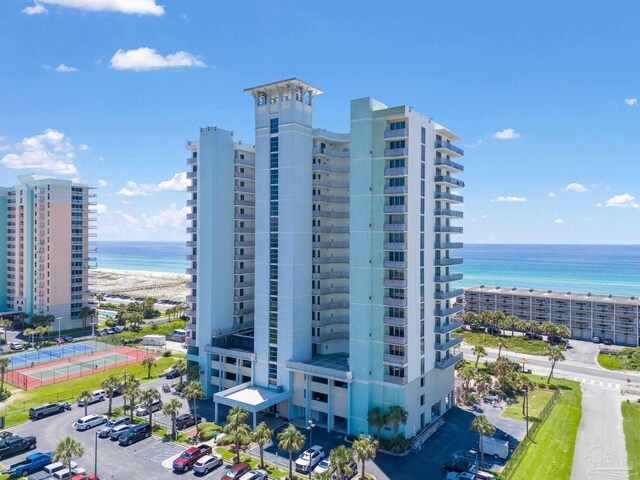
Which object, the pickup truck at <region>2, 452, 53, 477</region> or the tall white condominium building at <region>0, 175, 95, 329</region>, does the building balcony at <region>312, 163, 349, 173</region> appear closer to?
the pickup truck at <region>2, 452, 53, 477</region>

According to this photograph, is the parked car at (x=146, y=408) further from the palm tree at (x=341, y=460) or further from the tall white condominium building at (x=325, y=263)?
the palm tree at (x=341, y=460)

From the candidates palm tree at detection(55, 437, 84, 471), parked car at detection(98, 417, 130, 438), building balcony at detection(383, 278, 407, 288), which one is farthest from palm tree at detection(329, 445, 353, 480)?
parked car at detection(98, 417, 130, 438)

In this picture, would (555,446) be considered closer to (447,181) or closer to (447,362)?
(447,362)

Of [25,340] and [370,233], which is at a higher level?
[370,233]

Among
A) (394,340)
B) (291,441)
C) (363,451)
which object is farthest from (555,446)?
(291,441)

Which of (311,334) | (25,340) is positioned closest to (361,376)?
(311,334)

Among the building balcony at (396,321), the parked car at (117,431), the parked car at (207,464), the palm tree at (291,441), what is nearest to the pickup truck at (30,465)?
the parked car at (117,431)

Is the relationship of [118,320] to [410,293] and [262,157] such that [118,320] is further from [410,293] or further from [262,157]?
[410,293]
